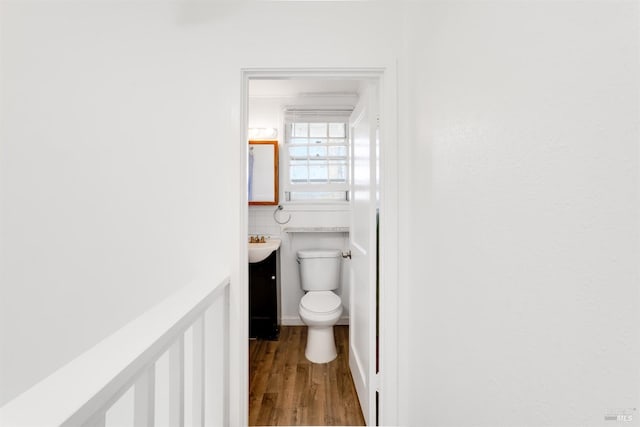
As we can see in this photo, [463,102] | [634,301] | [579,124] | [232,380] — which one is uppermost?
[463,102]

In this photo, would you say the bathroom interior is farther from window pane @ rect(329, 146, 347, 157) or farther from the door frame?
the door frame

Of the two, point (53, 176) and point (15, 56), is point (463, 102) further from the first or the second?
point (15, 56)

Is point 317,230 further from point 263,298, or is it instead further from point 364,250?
point 364,250

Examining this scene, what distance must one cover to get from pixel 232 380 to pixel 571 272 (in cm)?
143

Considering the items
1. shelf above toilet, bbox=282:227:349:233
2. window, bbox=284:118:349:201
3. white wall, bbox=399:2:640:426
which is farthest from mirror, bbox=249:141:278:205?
white wall, bbox=399:2:640:426

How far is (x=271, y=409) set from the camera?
1790mm

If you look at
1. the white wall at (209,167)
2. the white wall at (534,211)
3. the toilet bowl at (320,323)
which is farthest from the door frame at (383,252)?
the toilet bowl at (320,323)

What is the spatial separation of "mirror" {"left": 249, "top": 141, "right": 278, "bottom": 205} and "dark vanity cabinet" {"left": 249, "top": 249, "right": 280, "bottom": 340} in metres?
0.57

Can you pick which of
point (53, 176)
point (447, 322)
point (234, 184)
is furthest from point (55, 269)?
point (447, 322)

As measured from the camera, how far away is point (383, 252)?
4.83ft

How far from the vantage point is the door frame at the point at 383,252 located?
57.1 inches

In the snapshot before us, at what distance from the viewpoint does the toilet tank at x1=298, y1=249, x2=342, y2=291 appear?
2785 mm

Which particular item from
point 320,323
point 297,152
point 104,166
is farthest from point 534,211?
point 297,152

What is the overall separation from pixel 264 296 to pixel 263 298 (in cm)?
2
